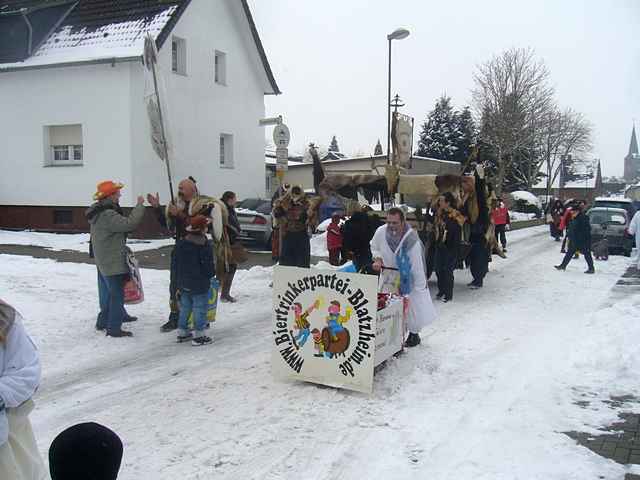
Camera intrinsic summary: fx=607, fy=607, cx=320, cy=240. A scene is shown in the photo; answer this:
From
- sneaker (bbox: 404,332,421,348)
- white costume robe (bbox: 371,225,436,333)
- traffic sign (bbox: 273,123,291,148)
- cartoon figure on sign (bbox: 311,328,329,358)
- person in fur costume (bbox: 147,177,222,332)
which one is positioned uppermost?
traffic sign (bbox: 273,123,291,148)

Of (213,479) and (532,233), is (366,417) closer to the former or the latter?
(213,479)

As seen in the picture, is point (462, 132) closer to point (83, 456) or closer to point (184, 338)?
point (184, 338)

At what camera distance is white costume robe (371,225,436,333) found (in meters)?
6.86

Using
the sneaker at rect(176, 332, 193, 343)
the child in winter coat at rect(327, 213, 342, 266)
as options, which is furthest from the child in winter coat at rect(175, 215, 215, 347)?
the child in winter coat at rect(327, 213, 342, 266)

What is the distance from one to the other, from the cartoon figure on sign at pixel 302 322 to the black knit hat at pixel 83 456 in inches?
156

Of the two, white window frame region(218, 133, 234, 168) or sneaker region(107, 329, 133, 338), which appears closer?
sneaker region(107, 329, 133, 338)

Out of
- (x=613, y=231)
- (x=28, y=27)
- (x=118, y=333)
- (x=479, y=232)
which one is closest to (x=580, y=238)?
(x=479, y=232)

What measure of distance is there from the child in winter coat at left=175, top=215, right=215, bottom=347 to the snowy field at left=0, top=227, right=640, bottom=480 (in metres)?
0.38

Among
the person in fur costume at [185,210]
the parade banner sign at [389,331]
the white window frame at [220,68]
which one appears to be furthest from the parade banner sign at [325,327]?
the white window frame at [220,68]

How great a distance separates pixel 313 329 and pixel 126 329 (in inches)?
132

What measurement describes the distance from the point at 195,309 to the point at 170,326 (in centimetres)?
98

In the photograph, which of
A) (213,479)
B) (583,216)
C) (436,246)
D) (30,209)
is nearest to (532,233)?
(583,216)

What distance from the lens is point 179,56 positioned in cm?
2044

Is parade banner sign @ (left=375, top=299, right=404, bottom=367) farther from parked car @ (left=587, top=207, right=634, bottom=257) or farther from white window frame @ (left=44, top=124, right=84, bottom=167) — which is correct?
white window frame @ (left=44, top=124, right=84, bottom=167)
